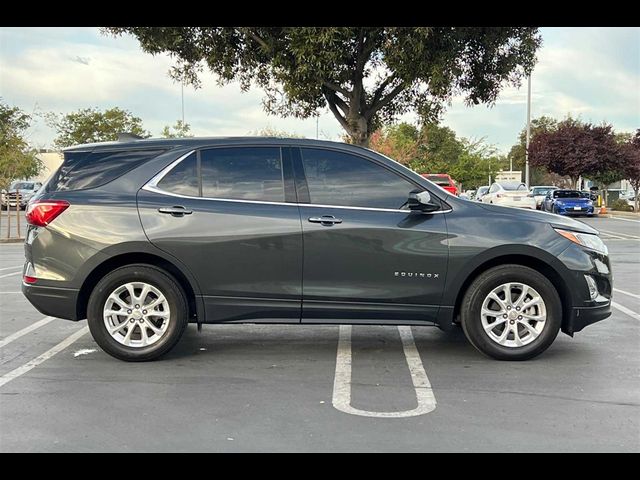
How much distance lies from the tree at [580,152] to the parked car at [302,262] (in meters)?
32.6

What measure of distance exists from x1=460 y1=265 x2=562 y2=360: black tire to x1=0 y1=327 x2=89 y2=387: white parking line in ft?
11.8

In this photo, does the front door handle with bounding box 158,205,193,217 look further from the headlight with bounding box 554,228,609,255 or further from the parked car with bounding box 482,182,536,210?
the parked car with bounding box 482,182,536,210

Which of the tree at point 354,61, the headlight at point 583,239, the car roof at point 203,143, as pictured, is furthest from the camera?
the tree at point 354,61

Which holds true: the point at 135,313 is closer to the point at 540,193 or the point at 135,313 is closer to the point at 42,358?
the point at 42,358

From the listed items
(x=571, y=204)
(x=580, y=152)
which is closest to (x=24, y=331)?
(x=571, y=204)

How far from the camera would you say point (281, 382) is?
15.6ft

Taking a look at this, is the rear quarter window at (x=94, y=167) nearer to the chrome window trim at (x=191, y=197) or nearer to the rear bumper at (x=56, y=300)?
the chrome window trim at (x=191, y=197)

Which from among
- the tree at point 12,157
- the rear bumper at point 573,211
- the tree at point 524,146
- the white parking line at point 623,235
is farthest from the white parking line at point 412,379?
the tree at point 524,146

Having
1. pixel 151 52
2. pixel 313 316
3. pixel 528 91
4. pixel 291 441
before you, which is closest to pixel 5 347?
pixel 313 316

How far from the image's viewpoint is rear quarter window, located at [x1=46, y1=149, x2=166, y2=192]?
535 cm

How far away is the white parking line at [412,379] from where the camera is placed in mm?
→ 4109

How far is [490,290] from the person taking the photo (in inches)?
204
